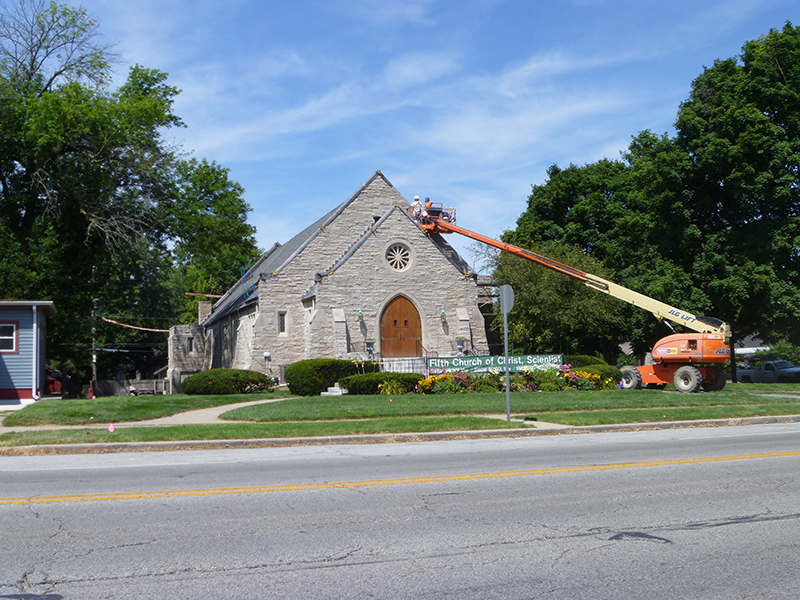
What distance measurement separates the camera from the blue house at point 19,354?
21688 mm

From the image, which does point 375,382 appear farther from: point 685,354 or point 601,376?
point 685,354

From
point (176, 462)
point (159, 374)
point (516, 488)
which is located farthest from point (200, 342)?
point (516, 488)

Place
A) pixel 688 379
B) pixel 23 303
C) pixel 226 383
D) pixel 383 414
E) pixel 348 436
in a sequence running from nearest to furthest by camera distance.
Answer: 1. pixel 348 436
2. pixel 383 414
3. pixel 23 303
4. pixel 688 379
5. pixel 226 383

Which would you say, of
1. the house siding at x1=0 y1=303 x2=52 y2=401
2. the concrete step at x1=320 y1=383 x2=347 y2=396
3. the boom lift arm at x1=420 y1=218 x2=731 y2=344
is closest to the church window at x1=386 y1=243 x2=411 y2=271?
the boom lift arm at x1=420 y1=218 x2=731 y2=344

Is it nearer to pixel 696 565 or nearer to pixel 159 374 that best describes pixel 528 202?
pixel 159 374

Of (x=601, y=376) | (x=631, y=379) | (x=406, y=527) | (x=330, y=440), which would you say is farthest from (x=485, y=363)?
(x=406, y=527)

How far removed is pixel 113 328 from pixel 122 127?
34368 millimetres

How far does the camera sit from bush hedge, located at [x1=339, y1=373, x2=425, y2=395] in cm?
2336

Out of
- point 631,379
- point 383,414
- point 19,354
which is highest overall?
point 19,354

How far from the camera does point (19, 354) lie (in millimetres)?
21844

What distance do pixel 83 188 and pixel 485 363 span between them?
59.1 feet

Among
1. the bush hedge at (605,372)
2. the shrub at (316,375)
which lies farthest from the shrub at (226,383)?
the bush hedge at (605,372)

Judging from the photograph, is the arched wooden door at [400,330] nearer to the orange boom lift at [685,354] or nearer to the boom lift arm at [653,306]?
the boom lift arm at [653,306]

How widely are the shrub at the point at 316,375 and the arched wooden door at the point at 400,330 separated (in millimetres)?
A: 6400
